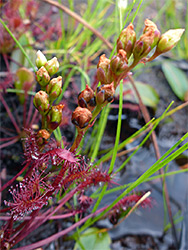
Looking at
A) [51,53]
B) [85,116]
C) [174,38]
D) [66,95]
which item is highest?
[174,38]

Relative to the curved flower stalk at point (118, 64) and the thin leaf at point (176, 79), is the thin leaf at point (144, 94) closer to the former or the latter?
the thin leaf at point (176, 79)

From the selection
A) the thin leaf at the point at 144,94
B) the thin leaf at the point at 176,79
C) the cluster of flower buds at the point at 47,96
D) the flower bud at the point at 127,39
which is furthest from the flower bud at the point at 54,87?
the thin leaf at the point at 176,79

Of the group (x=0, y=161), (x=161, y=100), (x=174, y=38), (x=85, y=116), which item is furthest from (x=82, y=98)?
(x=161, y=100)

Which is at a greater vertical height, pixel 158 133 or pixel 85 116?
pixel 85 116

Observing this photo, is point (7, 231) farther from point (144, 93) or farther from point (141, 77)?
point (141, 77)

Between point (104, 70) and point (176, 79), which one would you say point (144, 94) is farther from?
point (104, 70)

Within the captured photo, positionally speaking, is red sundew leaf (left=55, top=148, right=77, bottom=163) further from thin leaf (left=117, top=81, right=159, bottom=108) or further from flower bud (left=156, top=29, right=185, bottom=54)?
thin leaf (left=117, top=81, right=159, bottom=108)
